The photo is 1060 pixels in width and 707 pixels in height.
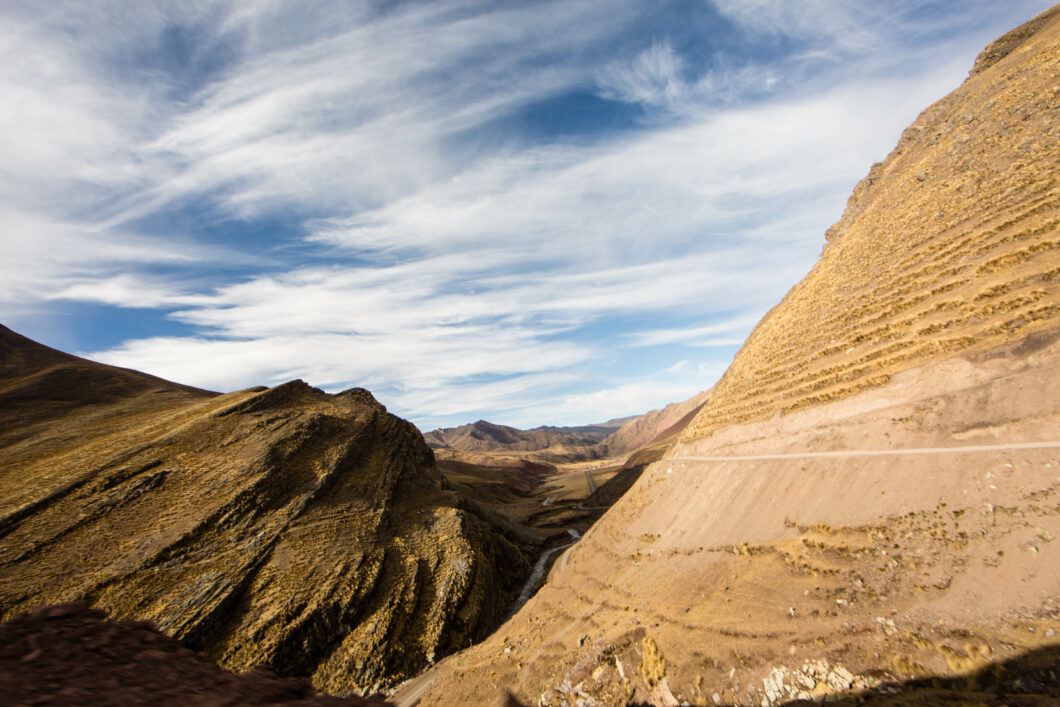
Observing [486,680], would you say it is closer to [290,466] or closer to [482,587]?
[482,587]

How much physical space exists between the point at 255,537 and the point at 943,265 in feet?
112

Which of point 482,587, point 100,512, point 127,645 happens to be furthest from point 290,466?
point 127,645

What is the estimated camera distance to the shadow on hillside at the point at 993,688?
6828mm

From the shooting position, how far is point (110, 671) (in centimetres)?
314

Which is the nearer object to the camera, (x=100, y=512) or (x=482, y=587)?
(x=100, y=512)

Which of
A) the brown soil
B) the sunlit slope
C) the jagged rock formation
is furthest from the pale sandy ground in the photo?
the brown soil

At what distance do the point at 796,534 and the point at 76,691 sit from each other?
16970 mm

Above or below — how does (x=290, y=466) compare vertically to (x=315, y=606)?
above

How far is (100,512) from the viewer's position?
1973cm

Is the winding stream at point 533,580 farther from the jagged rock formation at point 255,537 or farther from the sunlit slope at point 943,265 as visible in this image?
the sunlit slope at point 943,265

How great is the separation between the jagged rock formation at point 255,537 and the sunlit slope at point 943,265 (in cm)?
1838

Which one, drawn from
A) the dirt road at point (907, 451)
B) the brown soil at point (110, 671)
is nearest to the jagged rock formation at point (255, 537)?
the dirt road at point (907, 451)

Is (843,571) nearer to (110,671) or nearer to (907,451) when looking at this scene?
(907,451)

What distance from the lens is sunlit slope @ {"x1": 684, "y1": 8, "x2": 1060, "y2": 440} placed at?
1440 cm
